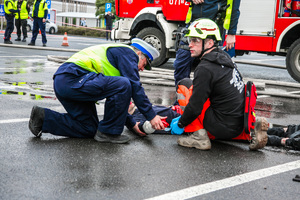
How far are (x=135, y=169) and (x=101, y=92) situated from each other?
962mm

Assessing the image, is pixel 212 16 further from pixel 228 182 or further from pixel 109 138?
pixel 228 182

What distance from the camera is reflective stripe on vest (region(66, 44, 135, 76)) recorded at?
4.53 metres

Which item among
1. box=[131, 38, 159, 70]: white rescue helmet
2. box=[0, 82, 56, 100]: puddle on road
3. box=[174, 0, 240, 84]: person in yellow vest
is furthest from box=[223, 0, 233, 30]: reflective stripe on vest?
box=[0, 82, 56, 100]: puddle on road

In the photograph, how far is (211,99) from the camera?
4.65 m

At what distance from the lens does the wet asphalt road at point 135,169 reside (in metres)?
3.28

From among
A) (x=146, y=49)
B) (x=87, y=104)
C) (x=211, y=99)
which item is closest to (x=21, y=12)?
(x=87, y=104)

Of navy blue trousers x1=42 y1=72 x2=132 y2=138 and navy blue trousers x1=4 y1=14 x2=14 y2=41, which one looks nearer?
navy blue trousers x1=42 y1=72 x2=132 y2=138

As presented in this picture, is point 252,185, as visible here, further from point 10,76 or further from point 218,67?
point 10,76

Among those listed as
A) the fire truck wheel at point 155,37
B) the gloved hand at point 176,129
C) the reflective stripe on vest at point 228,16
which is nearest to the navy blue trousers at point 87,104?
the gloved hand at point 176,129

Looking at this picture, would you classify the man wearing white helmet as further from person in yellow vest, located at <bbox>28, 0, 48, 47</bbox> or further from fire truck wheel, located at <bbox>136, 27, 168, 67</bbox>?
person in yellow vest, located at <bbox>28, 0, 48, 47</bbox>

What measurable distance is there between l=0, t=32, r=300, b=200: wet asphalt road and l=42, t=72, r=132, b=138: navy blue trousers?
14 centimetres

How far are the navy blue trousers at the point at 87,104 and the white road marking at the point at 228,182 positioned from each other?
4.28 feet

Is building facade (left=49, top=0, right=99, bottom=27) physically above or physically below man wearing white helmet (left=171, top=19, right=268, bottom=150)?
above

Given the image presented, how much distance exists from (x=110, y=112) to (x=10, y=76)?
16.5 feet
